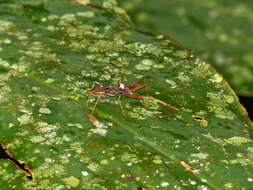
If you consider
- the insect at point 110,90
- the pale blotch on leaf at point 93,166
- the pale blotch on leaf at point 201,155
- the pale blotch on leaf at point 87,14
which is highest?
the pale blotch on leaf at point 87,14

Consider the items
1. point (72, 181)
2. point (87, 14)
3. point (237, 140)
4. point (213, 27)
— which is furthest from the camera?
point (213, 27)

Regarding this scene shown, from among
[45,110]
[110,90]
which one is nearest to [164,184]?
[110,90]

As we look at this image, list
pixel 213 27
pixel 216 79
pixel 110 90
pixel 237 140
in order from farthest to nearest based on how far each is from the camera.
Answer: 1. pixel 213 27
2. pixel 216 79
3. pixel 110 90
4. pixel 237 140

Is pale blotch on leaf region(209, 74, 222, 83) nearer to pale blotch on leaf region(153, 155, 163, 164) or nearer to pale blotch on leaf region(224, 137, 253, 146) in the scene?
pale blotch on leaf region(224, 137, 253, 146)

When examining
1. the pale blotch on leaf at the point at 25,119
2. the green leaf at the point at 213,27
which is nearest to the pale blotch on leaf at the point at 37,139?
the pale blotch on leaf at the point at 25,119

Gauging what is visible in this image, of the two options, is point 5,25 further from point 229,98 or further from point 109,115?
point 229,98

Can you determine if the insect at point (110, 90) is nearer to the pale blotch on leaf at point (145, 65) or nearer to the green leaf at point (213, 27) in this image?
the pale blotch on leaf at point (145, 65)

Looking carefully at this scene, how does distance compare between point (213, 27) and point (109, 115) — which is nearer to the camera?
point (109, 115)
